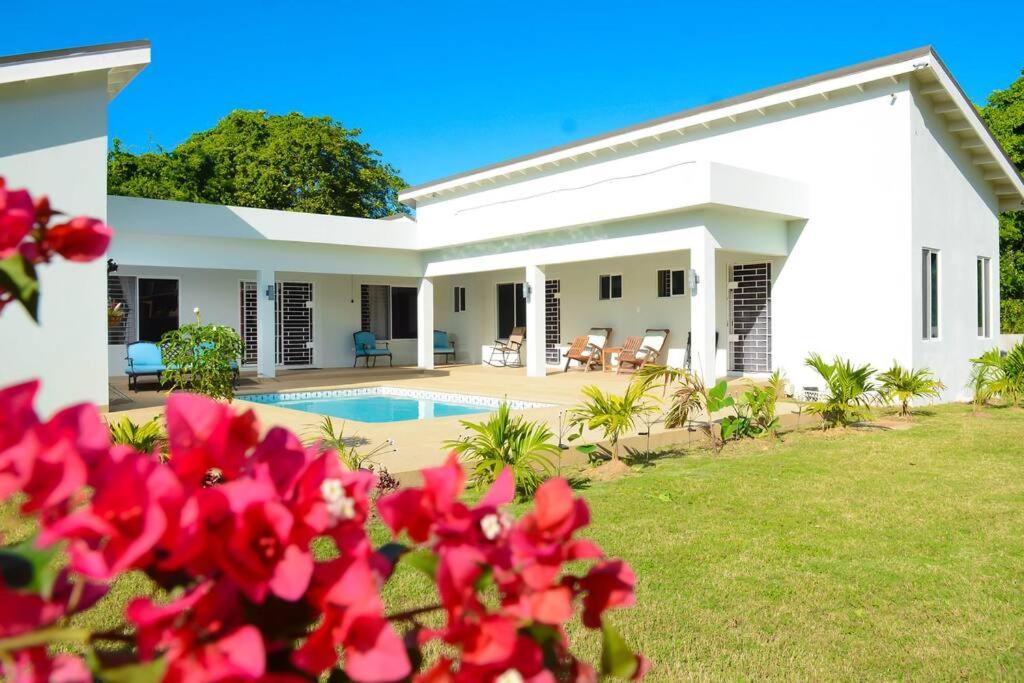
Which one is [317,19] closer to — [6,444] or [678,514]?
[678,514]

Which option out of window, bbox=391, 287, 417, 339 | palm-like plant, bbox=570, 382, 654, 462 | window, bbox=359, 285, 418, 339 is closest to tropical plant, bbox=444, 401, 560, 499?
palm-like plant, bbox=570, 382, 654, 462

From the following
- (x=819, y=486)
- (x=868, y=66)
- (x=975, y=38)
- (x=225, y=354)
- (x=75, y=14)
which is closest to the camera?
(x=819, y=486)

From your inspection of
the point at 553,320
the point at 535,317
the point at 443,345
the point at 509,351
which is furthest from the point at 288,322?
the point at 535,317

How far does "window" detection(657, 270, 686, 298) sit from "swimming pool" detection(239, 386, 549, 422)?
20.0 feet

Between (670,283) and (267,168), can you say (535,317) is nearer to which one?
(670,283)

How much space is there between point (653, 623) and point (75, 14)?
44.3 m

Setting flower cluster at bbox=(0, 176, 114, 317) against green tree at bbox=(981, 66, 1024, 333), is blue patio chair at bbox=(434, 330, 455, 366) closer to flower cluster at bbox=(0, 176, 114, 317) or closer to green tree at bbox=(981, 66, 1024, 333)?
green tree at bbox=(981, 66, 1024, 333)

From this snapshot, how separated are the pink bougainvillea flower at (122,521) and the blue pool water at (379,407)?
12.1 m

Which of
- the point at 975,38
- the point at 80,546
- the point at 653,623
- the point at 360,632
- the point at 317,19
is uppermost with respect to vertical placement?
the point at 317,19

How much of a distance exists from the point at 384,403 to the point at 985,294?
1310cm

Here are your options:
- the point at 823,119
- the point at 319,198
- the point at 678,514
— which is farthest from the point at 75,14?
the point at 678,514

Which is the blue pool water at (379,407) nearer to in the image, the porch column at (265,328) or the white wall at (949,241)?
the porch column at (265,328)

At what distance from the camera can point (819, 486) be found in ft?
23.2

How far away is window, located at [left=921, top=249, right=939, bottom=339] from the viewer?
46.3 ft
